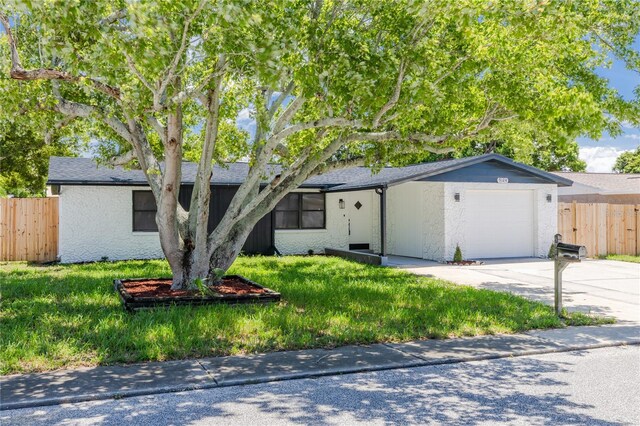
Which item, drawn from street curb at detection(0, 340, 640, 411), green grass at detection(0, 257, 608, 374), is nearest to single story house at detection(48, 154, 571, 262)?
green grass at detection(0, 257, 608, 374)

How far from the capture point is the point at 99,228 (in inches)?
652

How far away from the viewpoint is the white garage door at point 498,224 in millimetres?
17031

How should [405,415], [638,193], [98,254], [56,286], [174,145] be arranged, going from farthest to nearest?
1. [638,193]
2. [98,254]
3. [56,286]
4. [174,145]
5. [405,415]

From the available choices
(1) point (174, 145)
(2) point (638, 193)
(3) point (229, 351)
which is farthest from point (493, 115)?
(2) point (638, 193)

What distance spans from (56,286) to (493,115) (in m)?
8.65

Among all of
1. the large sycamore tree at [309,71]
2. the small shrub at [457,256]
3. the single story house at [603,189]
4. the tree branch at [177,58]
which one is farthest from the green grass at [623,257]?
the tree branch at [177,58]

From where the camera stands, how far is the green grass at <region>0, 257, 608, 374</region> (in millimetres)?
6266

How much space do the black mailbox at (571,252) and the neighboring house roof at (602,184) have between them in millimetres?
18635

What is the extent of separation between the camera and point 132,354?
20.1ft

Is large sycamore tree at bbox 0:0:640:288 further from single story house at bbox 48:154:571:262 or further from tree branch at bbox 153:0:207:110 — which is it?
single story house at bbox 48:154:571:262

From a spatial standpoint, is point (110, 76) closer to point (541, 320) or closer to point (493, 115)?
point (493, 115)

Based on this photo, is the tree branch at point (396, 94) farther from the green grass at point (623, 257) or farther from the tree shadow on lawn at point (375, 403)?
the green grass at point (623, 257)

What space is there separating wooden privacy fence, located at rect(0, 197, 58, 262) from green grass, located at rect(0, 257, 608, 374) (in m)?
5.28

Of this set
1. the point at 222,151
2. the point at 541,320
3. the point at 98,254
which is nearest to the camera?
the point at 541,320
